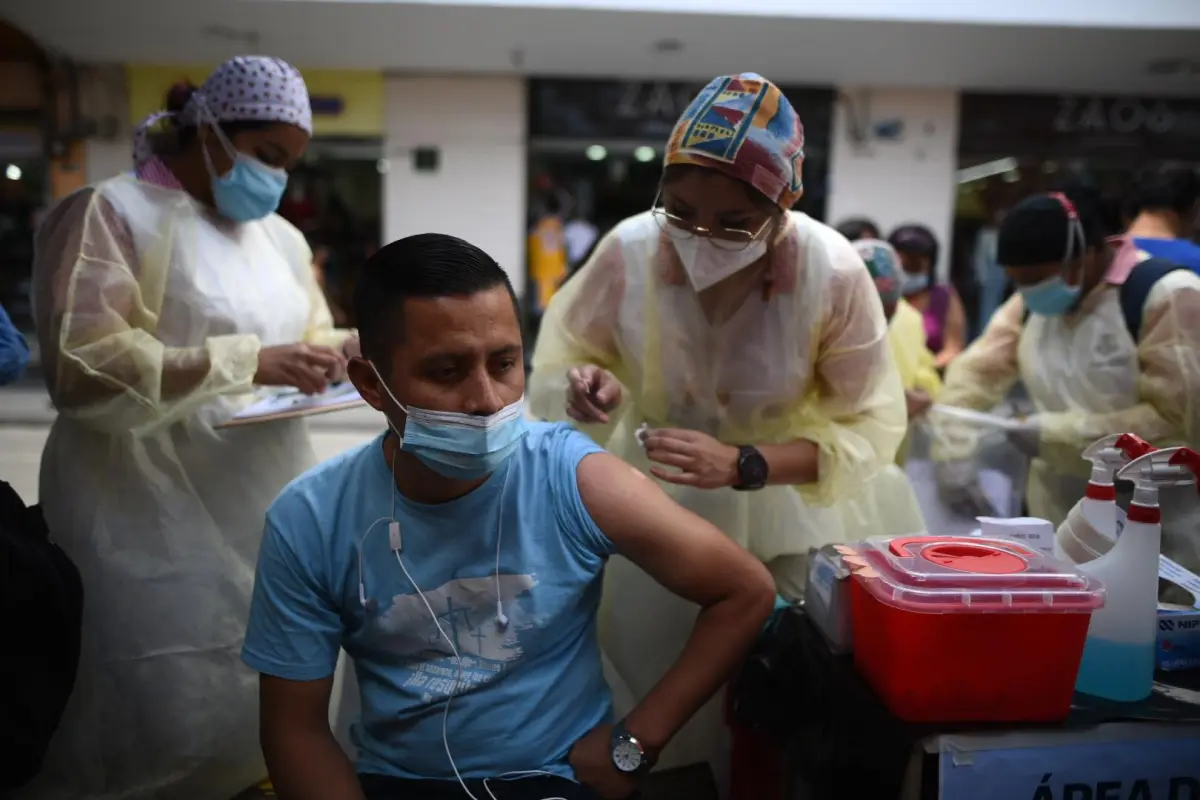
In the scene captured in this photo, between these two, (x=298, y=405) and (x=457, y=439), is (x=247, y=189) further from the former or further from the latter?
(x=457, y=439)

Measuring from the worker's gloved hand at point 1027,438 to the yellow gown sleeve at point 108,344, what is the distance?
1831 millimetres

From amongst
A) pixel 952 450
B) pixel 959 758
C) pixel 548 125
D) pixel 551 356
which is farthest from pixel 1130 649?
pixel 548 125

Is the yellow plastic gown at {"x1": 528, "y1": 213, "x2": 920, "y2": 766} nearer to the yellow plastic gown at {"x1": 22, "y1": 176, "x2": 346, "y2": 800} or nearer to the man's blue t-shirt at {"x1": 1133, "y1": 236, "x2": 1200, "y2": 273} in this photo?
the yellow plastic gown at {"x1": 22, "y1": 176, "x2": 346, "y2": 800}

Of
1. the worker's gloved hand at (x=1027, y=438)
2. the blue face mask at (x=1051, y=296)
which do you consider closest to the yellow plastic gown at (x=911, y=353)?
the worker's gloved hand at (x=1027, y=438)

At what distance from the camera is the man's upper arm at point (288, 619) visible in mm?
1070

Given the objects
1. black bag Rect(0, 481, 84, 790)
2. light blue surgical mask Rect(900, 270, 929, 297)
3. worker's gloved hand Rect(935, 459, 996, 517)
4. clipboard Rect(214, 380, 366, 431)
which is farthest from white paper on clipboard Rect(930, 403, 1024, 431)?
black bag Rect(0, 481, 84, 790)

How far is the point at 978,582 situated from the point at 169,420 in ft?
4.80

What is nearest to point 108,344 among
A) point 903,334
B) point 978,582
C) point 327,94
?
point 978,582

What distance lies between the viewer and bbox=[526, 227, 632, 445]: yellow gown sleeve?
1.59 meters

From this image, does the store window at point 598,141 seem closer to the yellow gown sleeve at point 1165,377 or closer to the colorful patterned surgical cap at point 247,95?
the colorful patterned surgical cap at point 247,95

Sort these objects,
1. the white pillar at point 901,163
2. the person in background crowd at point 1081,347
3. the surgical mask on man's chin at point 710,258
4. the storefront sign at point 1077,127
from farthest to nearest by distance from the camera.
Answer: the storefront sign at point 1077,127 → the white pillar at point 901,163 → the person in background crowd at point 1081,347 → the surgical mask on man's chin at point 710,258

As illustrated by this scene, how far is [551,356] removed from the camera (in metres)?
1.65

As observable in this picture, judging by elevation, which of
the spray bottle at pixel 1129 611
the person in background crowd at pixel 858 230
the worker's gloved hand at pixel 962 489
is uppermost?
the person in background crowd at pixel 858 230

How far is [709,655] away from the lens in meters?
1.18
